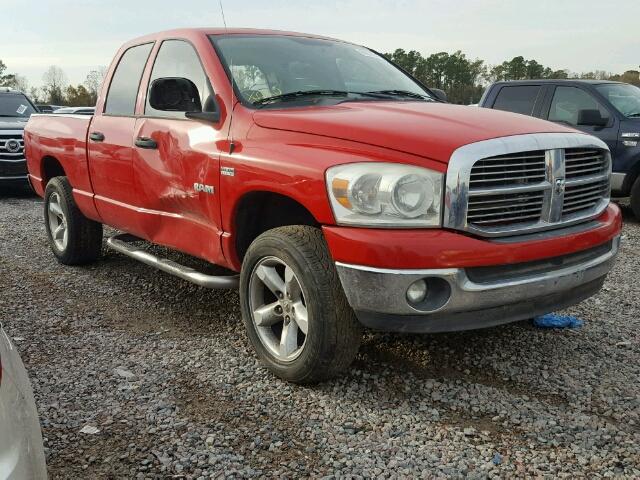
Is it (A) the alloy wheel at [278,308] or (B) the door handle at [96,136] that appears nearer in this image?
(A) the alloy wheel at [278,308]

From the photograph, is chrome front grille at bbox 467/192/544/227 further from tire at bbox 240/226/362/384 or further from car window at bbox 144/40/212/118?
car window at bbox 144/40/212/118

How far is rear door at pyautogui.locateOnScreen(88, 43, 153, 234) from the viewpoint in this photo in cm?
443

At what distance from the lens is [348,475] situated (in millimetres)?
2488

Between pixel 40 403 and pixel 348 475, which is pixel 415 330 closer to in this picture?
pixel 348 475

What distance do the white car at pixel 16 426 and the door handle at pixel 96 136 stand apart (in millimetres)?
3237

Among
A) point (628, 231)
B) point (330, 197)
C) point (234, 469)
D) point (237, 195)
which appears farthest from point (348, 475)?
point (628, 231)

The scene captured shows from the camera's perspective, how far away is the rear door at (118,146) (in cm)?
443

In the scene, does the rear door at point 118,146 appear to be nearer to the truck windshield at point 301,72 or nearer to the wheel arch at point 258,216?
the truck windshield at point 301,72

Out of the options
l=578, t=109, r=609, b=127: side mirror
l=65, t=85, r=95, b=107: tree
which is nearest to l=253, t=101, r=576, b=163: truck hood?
l=578, t=109, r=609, b=127: side mirror

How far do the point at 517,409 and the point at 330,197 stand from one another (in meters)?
1.36

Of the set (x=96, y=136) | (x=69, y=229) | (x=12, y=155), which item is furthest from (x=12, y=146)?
(x=96, y=136)

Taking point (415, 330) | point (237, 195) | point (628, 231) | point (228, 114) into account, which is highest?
point (228, 114)

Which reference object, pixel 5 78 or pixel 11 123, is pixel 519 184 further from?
pixel 5 78

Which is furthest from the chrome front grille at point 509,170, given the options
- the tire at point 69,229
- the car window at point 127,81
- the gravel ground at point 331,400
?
the tire at point 69,229
